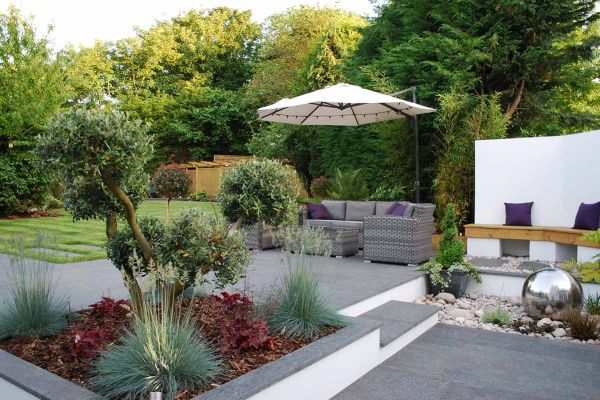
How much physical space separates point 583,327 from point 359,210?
452cm

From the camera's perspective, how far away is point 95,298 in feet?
14.9

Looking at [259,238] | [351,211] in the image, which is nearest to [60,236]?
[259,238]

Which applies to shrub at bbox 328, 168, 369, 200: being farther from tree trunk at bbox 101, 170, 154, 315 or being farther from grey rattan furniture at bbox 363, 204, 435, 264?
tree trunk at bbox 101, 170, 154, 315

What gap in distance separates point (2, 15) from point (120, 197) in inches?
493

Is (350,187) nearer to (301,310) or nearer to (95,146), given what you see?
(301,310)

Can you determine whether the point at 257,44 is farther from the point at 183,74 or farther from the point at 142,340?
the point at 142,340

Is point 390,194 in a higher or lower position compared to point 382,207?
higher

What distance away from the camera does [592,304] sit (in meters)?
5.27

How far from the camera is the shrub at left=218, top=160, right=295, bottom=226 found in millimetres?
3652

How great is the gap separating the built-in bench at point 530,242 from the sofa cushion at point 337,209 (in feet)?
7.24

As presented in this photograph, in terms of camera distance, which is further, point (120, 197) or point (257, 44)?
point (257, 44)

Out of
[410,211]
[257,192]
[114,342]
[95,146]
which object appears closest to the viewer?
[95,146]

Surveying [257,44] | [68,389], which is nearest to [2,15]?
[68,389]

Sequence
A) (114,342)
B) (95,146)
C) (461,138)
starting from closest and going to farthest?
(95,146)
(114,342)
(461,138)
